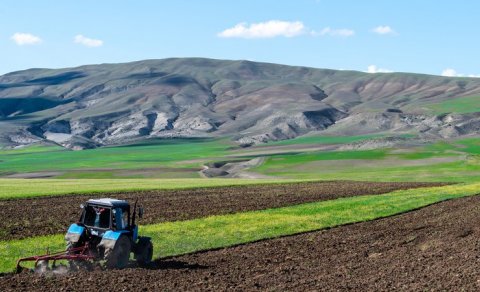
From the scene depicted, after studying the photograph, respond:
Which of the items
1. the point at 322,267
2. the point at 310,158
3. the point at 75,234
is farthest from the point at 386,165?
the point at 75,234

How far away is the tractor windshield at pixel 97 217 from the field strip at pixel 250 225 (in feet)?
11.0

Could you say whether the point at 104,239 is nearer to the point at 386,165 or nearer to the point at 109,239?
the point at 109,239

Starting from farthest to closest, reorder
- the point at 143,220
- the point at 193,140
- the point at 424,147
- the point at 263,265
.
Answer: the point at 193,140 < the point at 424,147 < the point at 143,220 < the point at 263,265

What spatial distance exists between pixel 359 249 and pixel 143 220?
50.5 ft

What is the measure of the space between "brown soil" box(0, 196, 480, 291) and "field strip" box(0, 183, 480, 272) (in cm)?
178

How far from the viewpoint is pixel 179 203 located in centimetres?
4966

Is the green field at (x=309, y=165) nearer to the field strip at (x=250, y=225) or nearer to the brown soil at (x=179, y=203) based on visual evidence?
the brown soil at (x=179, y=203)

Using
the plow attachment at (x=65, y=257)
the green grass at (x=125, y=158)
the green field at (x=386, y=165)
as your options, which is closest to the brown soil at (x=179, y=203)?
the plow attachment at (x=65, y=257)

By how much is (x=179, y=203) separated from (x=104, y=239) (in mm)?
27337

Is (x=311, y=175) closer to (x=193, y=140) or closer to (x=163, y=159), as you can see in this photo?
(x=163, y=159)

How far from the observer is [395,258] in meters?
24.7

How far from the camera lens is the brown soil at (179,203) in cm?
3753

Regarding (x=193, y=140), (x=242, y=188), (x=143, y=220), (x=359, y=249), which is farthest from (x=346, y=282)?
(x=193, y=140)

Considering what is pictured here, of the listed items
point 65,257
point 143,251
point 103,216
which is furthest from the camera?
point 143,251
